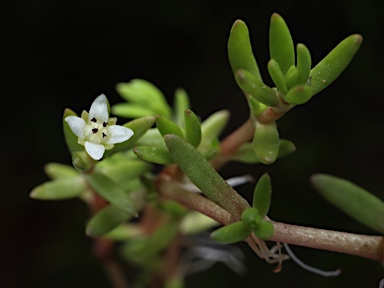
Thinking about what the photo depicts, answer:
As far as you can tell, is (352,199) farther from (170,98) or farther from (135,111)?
(170,98)

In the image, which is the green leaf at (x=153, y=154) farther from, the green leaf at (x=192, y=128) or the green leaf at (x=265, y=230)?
the green leaf at (x=265, y=230)

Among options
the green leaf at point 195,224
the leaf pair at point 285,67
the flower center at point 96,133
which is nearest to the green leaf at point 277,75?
the leaf pair at point 285,67

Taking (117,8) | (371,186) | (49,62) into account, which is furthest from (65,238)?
(371,186)

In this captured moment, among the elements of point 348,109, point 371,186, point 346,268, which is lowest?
point 346,268

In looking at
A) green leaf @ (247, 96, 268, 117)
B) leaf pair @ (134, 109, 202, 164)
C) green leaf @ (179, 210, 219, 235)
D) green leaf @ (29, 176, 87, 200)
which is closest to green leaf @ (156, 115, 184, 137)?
leaf pair @ (134, 109, 202, 164)

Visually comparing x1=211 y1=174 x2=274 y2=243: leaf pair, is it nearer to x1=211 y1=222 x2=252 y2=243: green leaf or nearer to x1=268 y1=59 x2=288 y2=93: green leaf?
x1=211 y1=222 x2=252 y2=243: green leaf

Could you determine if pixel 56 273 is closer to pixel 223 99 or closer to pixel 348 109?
pixel 223 99
